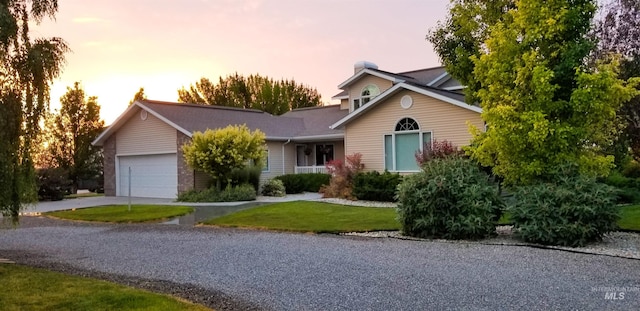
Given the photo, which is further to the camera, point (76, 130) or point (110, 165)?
point (76, 130)

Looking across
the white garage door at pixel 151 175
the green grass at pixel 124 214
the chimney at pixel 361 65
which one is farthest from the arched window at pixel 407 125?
the white garage door at pixel 151 175

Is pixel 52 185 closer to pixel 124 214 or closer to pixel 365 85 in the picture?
pixel 124 214

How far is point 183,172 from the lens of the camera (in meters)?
22.6

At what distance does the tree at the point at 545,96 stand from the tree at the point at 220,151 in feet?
37.6

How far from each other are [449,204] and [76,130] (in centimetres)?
2875

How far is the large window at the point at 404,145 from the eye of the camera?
19.1 meters

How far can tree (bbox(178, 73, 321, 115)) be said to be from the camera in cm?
5025

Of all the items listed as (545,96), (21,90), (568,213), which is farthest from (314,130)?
(21,90)

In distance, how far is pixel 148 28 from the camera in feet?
53.5

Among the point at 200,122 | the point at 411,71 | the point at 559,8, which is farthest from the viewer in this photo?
the point at 411,71

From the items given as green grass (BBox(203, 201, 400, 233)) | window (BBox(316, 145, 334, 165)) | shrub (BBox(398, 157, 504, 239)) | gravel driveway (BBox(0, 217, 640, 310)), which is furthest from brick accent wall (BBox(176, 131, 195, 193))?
shrub (BBox(398, 157, 504, 239))

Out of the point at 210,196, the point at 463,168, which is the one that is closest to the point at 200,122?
the point at 210,196

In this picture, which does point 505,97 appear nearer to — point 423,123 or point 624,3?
point 423,123

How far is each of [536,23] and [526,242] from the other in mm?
4794
